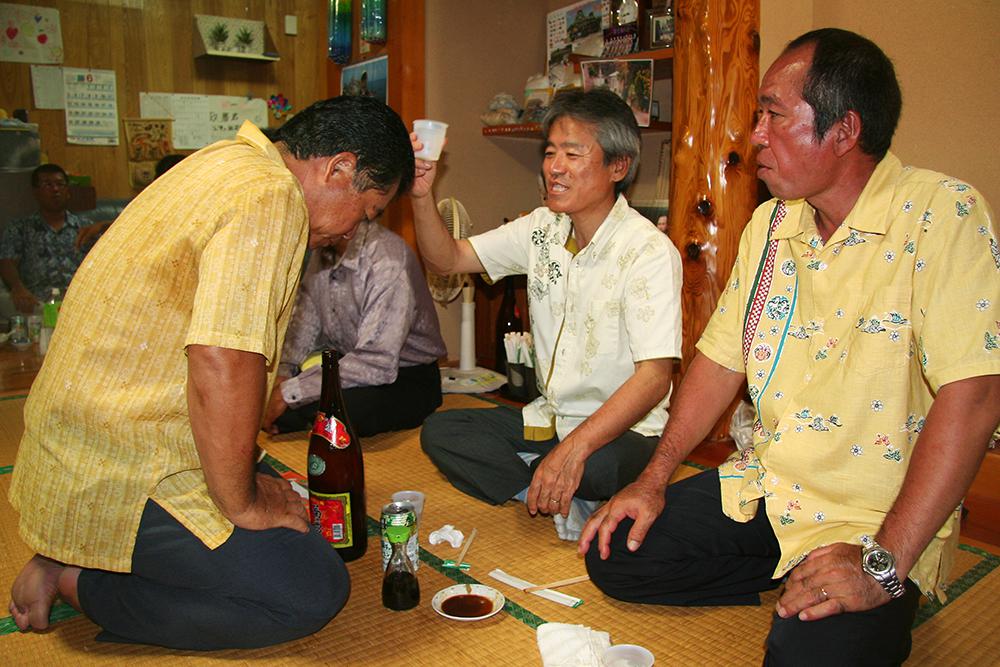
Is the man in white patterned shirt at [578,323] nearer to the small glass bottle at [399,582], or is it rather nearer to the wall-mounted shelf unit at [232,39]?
the small glass bottle at [399,582]

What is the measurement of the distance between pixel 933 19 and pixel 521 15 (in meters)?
2.12

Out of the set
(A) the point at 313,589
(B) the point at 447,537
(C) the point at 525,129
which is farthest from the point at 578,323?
(C) the point at 525,129

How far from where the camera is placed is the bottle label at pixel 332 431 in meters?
1.87

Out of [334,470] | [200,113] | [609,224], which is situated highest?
[200,113]

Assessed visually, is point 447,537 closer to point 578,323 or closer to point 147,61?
point 578,323

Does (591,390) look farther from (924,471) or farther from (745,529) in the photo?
(924,471)

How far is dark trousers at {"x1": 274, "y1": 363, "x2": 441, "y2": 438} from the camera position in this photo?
9.18 feet

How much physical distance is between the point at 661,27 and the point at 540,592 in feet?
7.75

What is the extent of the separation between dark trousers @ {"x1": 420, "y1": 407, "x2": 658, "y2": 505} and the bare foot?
106 centimetres

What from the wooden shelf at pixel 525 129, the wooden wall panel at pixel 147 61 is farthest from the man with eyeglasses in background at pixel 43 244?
the wooden shelf at pixel 525 129

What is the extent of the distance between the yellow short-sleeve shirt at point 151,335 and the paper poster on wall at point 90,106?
325 cm

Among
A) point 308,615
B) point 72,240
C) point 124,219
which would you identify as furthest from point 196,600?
point 72,240

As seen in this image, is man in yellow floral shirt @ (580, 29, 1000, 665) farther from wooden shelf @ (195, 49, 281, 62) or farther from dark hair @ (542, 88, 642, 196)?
wooden shelf @ (195, 49, 281, 62)

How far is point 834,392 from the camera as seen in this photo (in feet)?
4.83
